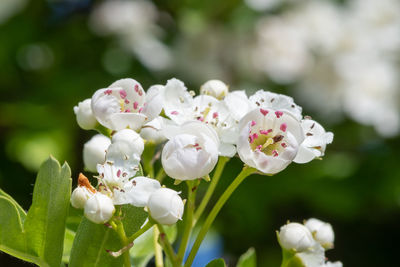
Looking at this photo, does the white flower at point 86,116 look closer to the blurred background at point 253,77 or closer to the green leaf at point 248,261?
the green leaf at point 248,261

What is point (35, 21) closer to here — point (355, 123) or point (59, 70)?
point (59, 70)

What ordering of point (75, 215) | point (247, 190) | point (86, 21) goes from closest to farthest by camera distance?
point (75, 215) < point (247, 190) < point (86, 21)

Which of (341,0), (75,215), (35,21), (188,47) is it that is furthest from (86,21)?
(75,215)

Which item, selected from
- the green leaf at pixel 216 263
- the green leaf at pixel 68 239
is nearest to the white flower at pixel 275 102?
the green leaf at pixel 216 263

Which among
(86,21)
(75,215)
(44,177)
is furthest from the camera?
(86,21)

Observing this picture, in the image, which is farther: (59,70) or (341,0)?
(341,0)

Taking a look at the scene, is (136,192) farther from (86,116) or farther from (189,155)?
(86,116)

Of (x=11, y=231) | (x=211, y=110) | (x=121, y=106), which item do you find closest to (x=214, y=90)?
(x=211, y=110)

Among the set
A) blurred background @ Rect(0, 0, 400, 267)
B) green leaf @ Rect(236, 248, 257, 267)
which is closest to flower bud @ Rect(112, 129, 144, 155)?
green leaf @ Rect(236, 248, 257, 267)

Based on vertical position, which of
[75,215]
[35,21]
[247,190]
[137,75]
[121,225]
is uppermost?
[121,225]
